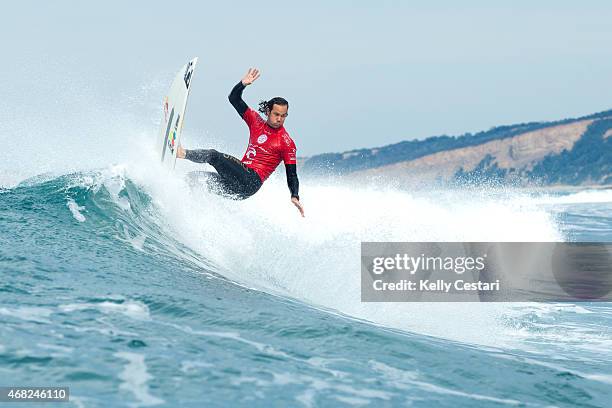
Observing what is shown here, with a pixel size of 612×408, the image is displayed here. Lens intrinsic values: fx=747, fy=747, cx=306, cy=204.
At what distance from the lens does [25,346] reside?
464 centimetres

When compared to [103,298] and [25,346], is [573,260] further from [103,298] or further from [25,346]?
[25,346]

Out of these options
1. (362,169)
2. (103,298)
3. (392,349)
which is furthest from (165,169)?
(362,169)

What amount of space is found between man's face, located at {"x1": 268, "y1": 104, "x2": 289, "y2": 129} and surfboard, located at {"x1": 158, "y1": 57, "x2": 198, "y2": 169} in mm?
1381

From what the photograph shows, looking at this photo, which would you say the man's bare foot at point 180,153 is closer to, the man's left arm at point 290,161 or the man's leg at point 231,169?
the man's leg at point 231,169

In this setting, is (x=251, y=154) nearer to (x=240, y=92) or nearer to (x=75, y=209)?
(x=240, y=92)

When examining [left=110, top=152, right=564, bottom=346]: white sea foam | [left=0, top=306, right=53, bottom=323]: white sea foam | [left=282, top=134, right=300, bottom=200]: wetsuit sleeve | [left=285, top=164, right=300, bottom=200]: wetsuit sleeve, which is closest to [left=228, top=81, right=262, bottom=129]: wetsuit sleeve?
[left=282, top=134, right=300, bottom=200]: wetsuit sleeve

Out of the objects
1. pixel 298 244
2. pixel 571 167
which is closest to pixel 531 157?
pixel 571 167

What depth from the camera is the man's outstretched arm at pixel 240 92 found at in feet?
27.8

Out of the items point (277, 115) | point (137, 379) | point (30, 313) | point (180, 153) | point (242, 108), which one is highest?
point (242, 108)

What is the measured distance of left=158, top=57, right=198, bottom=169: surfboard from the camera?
367 inches

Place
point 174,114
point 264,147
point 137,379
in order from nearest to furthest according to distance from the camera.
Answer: point 137,379 → point 264,147 → point 174,114

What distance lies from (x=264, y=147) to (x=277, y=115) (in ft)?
1.65

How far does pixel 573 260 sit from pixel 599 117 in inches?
5018

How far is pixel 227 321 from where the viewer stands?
5.75 metres
